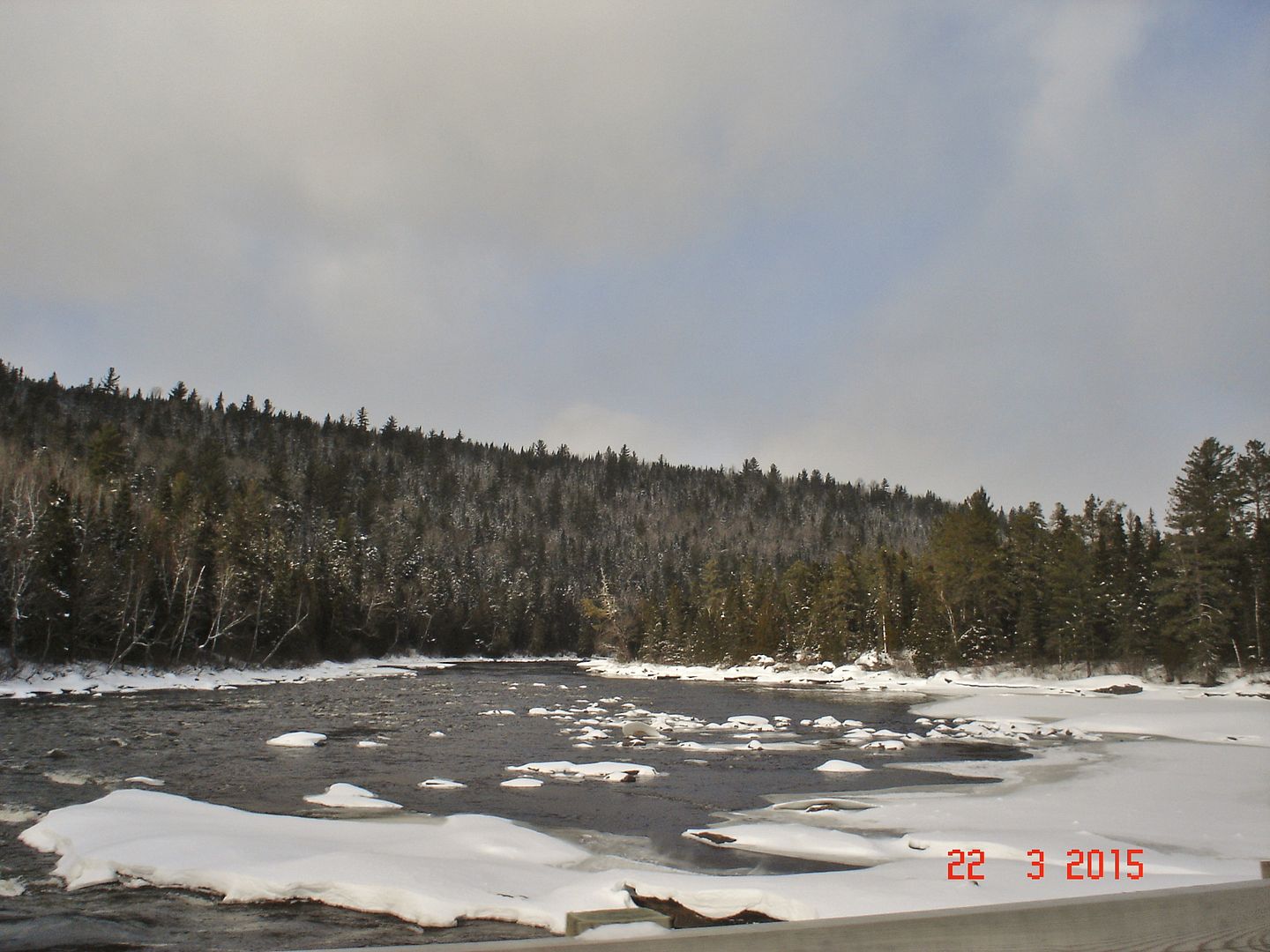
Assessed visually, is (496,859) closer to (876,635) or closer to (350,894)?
(350,894)

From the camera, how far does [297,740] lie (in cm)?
2798

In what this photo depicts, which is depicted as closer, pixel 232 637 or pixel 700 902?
pixel 700 902

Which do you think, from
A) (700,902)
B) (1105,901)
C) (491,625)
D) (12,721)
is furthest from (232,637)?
(1105,901)

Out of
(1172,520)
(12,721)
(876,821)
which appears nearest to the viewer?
(876,821)

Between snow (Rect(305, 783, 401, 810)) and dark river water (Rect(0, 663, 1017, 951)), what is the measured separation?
1.43ft

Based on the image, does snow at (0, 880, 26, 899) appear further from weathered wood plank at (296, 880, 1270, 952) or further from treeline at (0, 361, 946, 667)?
treeline at (0, 361, 946, 667)

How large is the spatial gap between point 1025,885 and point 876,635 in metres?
79.1

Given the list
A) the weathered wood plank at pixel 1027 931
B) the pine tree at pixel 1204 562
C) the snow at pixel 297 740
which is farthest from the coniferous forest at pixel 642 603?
the weathered wood plank at pixel 1027 931

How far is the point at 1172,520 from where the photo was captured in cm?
5944

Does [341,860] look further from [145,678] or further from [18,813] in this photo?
[145,678]
